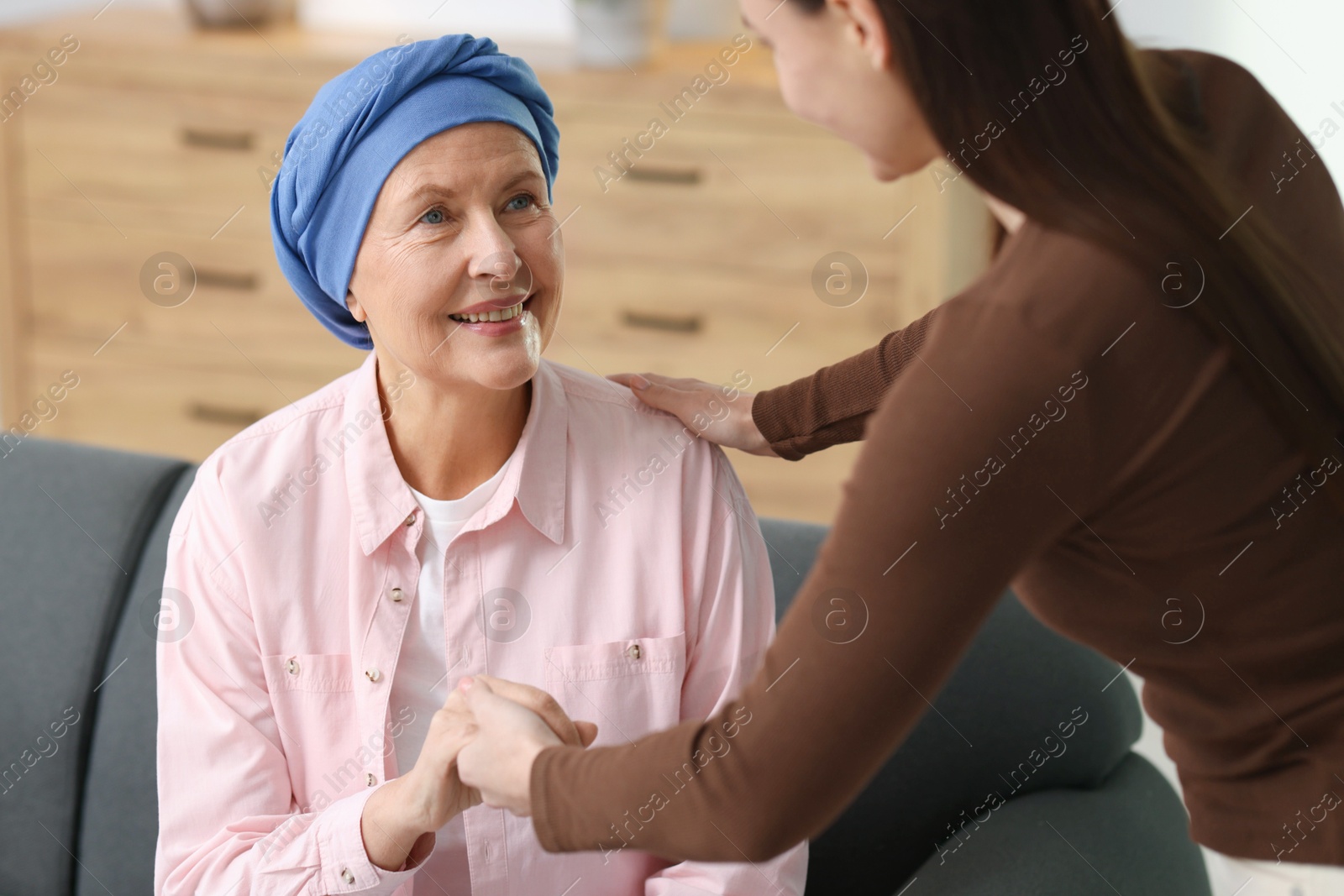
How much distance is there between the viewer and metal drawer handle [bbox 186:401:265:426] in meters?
3.70

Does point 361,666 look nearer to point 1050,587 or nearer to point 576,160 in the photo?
point 1050,587

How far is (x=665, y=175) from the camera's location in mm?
3213

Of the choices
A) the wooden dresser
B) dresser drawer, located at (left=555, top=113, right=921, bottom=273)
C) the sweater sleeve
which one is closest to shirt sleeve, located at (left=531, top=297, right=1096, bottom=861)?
the sweater sleeve

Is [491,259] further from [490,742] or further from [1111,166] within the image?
[1111,166]

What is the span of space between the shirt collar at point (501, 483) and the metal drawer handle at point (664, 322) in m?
1.83

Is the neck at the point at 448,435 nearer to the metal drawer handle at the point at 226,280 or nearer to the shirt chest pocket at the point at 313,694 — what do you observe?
the shirt chest pocket at the point at 313,694

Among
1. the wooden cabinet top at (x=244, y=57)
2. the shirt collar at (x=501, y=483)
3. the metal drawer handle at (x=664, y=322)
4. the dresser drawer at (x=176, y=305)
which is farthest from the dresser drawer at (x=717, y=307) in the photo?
the shirt collar at (x=501, y=483)

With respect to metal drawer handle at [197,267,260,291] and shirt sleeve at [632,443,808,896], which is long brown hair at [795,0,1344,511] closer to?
shirt sleeve at [632,443,808,896]

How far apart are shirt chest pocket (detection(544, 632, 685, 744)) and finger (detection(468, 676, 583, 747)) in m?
Answer: 0.31

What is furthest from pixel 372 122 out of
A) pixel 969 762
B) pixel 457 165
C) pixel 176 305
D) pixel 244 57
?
pixel 176 305

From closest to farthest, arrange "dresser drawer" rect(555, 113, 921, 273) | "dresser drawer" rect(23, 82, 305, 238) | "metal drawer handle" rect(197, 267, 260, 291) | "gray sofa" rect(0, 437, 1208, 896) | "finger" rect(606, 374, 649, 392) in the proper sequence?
"finger" rect(606, 374, 649, 392) < "gray sofa" rect(0, 437, 1208, 896) < "dresser drawer" rect(555, 113, 921, 273) < "dresser drawer" rect(23, 82, 305, 238) < "metal drawer handle" rect(197, 267, 260, 291)

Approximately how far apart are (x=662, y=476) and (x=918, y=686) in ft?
2.06

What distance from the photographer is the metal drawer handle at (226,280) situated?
141 inches

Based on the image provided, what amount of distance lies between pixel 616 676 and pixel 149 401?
2.77 m
